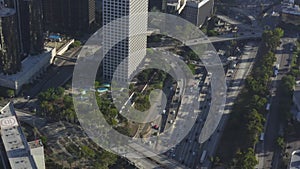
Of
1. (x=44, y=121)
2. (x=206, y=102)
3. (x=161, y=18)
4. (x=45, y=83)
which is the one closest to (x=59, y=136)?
(x=44, y=121)

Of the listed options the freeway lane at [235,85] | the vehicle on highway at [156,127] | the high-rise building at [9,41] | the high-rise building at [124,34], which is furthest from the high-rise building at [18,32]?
the freeway lane at [235,85]

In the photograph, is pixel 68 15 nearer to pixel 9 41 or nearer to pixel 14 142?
pixel 9 41

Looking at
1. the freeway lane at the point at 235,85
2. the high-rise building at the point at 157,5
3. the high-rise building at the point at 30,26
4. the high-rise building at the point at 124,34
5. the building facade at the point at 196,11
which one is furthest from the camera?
the high-rise building at the point at 157,5

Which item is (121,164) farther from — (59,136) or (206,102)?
(206,102)

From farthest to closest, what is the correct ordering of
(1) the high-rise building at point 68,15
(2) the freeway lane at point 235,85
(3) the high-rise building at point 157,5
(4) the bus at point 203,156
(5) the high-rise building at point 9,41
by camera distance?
(3) the high-rise building at point 157,5 → (1) the high-rise building at point 68,15 → (5) the high-rise building at point 9,41 → (2) the freeway lane at point 235,85 → (4) the bus at point 203,156

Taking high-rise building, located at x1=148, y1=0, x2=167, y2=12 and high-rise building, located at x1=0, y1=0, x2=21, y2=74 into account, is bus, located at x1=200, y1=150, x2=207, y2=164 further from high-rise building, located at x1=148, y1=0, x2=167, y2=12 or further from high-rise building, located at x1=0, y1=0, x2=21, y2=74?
high-rise building, located at x1=148, y1=0, x2=167, y2=12

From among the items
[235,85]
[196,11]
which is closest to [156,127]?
[235,85]

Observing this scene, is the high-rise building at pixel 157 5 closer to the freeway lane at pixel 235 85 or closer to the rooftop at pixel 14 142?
the freeway lane at pixel 235 85

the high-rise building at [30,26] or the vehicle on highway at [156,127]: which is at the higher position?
the high-rise building at [30,26]
